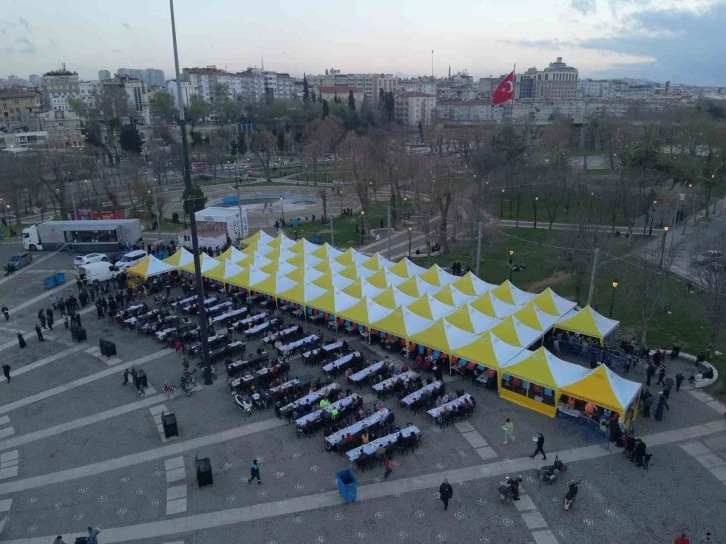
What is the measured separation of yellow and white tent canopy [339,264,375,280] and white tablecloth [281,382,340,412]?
9638mm

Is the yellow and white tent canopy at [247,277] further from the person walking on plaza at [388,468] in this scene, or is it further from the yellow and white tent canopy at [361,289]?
the person walking on plaza at [388,468]

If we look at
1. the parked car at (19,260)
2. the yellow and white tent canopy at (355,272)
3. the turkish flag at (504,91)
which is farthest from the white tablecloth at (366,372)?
the turkish flag at (504,91)

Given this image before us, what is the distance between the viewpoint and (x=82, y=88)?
447 ft

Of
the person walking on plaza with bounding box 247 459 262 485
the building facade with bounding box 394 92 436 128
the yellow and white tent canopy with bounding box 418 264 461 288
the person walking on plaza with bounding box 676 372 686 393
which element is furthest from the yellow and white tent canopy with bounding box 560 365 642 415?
the building facade with bounding box 394 92 436 128

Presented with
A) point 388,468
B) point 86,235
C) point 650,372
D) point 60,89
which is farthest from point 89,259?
point 60,89

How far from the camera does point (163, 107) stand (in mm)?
104000

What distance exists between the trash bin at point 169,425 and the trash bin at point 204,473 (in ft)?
8.24

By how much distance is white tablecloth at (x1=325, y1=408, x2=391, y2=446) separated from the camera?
52.2 feet

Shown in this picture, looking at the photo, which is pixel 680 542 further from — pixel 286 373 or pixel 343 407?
pixel 286 373

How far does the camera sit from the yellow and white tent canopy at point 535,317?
71.0 feet

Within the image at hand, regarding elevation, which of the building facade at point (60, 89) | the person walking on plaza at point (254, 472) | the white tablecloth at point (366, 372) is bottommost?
the person walking on plaza at point (254, 472)

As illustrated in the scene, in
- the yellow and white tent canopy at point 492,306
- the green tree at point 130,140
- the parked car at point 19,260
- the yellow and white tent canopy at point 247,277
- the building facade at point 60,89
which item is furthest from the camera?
the building facade at point 60,89

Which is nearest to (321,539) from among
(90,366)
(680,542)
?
(680,542)

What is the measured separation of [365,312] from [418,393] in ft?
18.8
